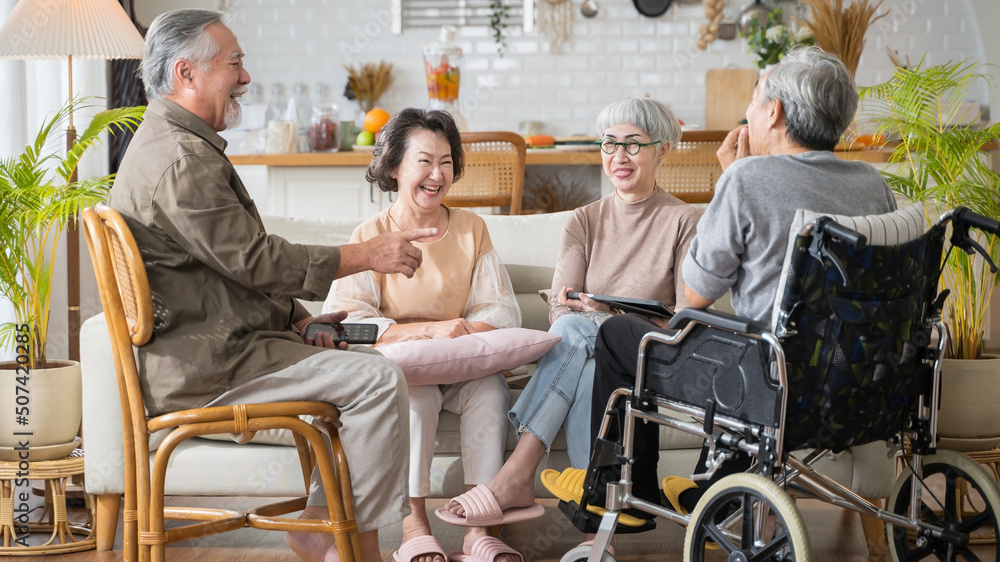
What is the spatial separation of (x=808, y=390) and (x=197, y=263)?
46.6 inches

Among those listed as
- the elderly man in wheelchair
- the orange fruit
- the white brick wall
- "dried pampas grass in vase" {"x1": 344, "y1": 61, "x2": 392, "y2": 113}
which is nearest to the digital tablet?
the elderly man in wheelchair

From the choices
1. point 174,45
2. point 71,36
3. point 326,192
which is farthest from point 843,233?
point 326,192

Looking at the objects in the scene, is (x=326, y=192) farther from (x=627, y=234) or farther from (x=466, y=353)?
(x=466, y=353)

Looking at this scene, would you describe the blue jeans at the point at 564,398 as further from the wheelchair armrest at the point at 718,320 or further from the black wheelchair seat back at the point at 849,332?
the black wheelchair seat back at the point at 849,332

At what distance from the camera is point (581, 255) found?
2.71 m

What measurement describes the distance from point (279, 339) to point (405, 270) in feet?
0.99

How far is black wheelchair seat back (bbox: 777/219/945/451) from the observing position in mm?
1708

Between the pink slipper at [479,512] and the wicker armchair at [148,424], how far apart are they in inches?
14.6

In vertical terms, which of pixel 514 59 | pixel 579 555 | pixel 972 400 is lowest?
pixel 579 555

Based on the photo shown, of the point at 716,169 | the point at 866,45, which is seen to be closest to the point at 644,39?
the point at 866,45

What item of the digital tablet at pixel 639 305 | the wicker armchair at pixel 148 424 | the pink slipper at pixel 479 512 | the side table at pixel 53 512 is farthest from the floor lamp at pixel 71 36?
the digital tablet at pixel 639 305

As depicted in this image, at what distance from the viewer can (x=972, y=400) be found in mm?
2545

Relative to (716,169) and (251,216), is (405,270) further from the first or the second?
(716,169)

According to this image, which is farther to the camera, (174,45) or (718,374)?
(174,45)
